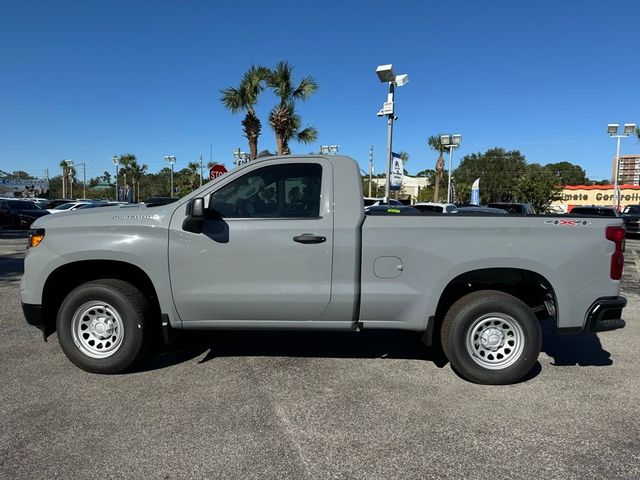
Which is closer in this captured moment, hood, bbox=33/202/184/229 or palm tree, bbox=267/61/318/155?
hood, bbox=33/202/184/229

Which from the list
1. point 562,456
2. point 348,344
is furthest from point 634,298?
point 562,456

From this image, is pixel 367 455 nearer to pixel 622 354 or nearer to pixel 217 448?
pixel 217 448

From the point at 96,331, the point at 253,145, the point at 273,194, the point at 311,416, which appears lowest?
the point at 311,416

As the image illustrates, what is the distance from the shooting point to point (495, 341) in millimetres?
4324

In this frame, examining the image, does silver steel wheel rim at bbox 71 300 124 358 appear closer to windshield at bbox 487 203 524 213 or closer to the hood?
the hood

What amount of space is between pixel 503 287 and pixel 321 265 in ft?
6.19

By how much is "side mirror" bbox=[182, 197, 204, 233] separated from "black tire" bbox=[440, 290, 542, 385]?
7.81 ft

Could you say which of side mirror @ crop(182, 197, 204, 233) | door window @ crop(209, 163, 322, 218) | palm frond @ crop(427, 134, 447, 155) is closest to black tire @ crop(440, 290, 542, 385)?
door window @ crop(209, 163, 322, 218)

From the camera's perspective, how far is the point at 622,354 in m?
5.31

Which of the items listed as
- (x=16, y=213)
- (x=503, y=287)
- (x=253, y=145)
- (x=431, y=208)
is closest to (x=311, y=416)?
(x=503, y=287)

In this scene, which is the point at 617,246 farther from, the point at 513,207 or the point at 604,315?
Result: the point at 513,207

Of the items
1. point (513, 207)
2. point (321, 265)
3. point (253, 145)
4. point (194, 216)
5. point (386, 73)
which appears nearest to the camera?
point (194, 216)

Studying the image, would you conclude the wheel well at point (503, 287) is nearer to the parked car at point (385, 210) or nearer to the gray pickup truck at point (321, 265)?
the gray pickup truck at point (321, 265)

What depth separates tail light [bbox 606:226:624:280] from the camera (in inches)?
164
